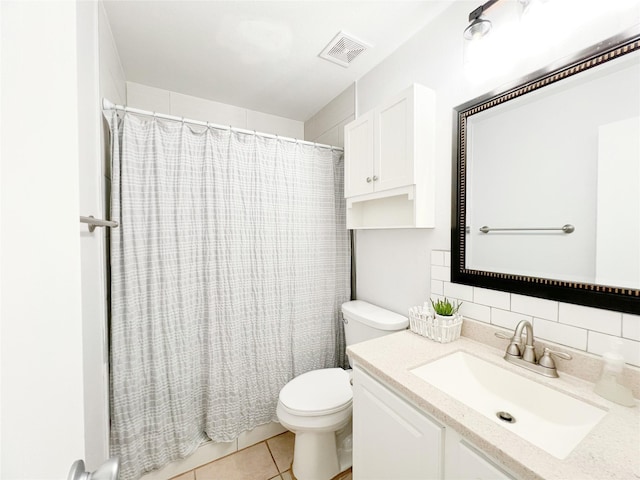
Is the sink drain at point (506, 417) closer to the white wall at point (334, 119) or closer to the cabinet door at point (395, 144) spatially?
the cabinet door at point (395, 144)

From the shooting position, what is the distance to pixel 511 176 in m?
1.07

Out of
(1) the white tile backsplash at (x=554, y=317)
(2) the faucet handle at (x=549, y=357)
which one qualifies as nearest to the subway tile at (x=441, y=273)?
(1) the white tile backsplash at (x=554, y=317)

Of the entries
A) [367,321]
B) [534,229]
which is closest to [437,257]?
[534,229]

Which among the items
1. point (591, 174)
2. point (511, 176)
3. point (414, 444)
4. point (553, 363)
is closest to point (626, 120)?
point (591, 174)

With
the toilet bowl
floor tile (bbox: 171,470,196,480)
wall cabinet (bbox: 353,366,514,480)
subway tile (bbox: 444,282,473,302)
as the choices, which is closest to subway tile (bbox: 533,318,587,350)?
subway tile (bbox: 444,282,473,302)

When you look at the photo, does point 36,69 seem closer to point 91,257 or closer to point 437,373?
point 91,257

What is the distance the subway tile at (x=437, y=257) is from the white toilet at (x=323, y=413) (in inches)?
14.6

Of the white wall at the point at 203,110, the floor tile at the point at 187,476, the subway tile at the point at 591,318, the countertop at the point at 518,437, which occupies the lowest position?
the floor tile at the point at 187,476

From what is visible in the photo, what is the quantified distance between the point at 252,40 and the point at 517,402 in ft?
6.73

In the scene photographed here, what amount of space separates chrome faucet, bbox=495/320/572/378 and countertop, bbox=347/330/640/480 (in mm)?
23

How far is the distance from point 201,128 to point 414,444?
186 cm

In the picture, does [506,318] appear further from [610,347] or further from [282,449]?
[282,449]

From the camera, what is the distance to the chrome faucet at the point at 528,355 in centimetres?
90

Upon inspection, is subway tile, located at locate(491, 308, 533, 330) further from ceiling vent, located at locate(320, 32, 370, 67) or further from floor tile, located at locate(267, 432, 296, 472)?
ceiling vent, located at locate(320, 32, 370, 67)
